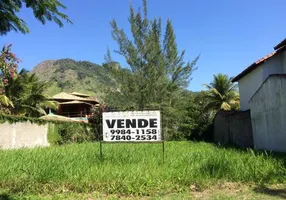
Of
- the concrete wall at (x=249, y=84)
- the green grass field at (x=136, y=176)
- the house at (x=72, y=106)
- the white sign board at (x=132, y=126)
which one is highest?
the house at (x=72, y=106)

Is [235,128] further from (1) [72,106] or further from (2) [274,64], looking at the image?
(1) [72,106]

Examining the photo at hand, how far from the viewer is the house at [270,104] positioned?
15.5m

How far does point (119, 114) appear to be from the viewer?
10992 mm

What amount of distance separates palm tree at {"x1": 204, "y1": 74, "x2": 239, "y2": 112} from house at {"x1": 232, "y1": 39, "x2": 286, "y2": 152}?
16.0 meters

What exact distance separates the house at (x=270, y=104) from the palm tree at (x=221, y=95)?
16.0 metres

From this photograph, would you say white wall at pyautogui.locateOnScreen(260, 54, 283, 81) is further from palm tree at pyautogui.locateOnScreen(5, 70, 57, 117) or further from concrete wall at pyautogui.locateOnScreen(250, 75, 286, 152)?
palm tree at pyautogui.locateOnScreen(5, 70, 57, 117)

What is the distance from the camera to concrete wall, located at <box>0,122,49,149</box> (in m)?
21.8

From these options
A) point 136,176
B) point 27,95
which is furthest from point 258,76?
point 27,95

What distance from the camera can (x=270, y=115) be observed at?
1650cm

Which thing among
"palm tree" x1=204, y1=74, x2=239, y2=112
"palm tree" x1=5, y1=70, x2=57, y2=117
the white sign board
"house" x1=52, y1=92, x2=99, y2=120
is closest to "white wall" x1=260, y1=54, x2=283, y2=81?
the white sign board

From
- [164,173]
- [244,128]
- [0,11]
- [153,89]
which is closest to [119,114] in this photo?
[164,173]

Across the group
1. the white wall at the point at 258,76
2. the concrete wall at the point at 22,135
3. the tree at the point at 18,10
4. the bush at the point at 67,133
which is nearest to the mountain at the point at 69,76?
the bush at the point at 67,133

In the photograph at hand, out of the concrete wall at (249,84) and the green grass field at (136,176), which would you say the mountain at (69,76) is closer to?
the concrete wall at (249,84)

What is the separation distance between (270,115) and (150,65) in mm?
17156
